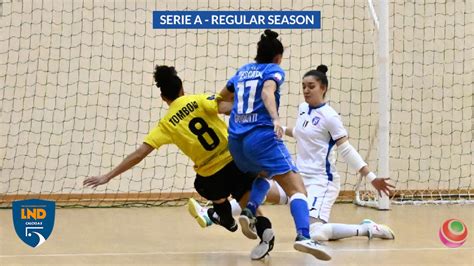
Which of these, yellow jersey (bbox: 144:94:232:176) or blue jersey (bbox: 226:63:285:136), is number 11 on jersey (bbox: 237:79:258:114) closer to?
blue jersey (bbox: 226:63:285:136)

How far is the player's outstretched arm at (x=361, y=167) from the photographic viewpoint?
15.2 ft

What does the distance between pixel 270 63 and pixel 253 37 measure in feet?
14.0

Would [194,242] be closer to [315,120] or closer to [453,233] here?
[315,120]

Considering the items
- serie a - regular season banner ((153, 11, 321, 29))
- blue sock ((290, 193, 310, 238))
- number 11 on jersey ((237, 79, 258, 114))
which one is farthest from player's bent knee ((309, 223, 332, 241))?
serie a - regular season banner ((153, 11, 321, 29))

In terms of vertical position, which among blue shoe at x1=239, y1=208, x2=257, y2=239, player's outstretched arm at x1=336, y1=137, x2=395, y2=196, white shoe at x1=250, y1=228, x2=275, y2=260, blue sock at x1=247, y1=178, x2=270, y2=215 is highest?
player's outstretched arm at x1=336, y1=137, x2=395, y2=196

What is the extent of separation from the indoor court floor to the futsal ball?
6 centimetres

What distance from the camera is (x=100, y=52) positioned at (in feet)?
29.9

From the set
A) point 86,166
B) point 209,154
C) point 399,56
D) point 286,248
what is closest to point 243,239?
point 286,248

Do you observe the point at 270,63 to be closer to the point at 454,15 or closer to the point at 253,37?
the point at 253,37

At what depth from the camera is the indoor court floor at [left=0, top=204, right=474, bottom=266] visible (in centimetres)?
519

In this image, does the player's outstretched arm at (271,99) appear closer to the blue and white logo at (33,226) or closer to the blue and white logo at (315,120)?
the blue and white logo at (315,120)

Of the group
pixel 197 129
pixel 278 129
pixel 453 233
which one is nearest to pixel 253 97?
pixel 278 129

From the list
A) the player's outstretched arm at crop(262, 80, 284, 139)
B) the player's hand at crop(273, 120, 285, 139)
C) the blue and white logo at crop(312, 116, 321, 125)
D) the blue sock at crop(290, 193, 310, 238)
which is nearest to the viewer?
the player's hand at crop(273, 120, 285, 139)

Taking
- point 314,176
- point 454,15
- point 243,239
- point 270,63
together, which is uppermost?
point 454,15
